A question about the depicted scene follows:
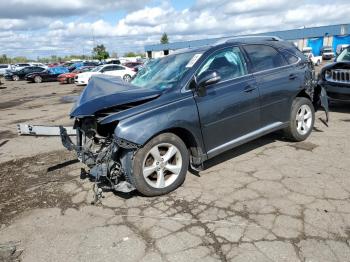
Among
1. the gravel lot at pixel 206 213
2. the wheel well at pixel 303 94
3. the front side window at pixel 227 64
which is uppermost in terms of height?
the front side window at pixel 227 64

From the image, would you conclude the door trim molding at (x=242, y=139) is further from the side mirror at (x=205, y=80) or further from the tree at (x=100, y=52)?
the tree at (x=100, y=52)

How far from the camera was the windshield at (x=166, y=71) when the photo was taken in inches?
184

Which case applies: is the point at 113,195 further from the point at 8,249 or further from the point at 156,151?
the point at 8,249

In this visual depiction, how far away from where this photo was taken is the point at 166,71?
5.04m

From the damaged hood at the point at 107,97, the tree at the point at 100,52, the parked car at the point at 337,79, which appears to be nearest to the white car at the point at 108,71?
the parked car at the point at 337,79

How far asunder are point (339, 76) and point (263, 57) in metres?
3.65

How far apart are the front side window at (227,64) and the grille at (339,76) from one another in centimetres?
411

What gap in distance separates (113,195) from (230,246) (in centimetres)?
181

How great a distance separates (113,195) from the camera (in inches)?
174

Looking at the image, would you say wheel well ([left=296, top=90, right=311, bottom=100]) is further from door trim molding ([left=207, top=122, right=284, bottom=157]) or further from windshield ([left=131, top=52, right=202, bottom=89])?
windshield ([left=131, top=52, right=202, bottom=89])

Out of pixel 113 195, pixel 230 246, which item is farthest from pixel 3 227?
pixel 230 246

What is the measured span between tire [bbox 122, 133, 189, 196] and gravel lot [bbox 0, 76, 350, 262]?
0.53 ft

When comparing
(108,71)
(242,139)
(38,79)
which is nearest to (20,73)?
(38,79)

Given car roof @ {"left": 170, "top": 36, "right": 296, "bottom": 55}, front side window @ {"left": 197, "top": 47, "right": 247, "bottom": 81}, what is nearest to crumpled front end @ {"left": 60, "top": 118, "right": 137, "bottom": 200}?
front side window @ {"left": 197, "top": 47, "right": 247, "bottom": 81}
